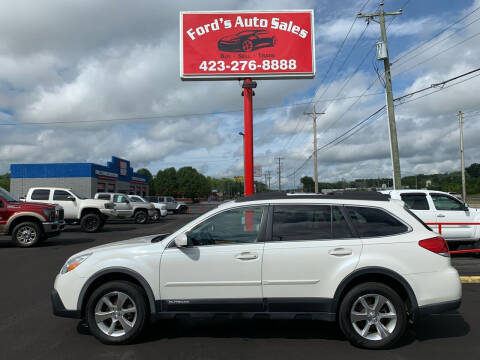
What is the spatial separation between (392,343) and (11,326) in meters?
4.73

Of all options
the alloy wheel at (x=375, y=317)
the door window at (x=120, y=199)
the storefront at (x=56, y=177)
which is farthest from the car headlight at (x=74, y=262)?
the storefront at (x=56, y=177)

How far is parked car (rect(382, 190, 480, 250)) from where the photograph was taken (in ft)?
33.9

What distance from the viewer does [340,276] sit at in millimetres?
4277

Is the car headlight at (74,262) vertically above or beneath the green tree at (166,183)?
beneath

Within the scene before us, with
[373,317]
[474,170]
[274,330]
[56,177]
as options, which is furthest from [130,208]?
[474,170]

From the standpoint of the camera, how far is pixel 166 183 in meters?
104

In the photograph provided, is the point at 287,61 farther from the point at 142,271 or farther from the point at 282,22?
the point at 142,271

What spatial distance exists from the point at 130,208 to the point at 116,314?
68.7 ft

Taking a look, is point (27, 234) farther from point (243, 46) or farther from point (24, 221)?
point (243, 46)

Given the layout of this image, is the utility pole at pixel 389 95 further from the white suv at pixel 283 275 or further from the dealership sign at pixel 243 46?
the white suv at pixel 283 275

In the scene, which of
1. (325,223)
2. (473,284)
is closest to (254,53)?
(473,284)

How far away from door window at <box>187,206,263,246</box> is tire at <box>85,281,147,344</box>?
908 mm

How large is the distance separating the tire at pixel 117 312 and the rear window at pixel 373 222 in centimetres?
259

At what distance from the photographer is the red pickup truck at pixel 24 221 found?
12.8 metres
